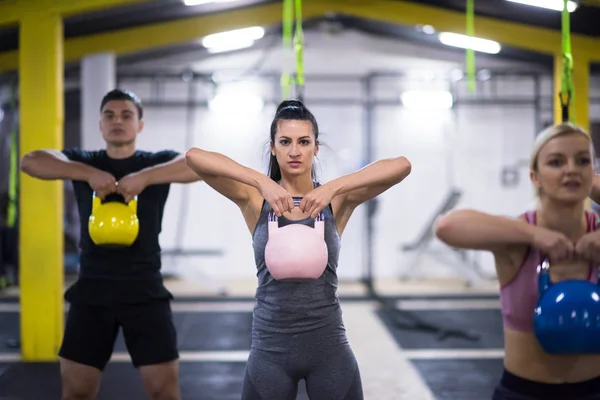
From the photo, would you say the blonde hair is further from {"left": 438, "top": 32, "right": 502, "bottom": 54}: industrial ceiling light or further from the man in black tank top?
{"left": 438, "top": 32, "right": 502, "bottom": 54}: industrial ceiling light

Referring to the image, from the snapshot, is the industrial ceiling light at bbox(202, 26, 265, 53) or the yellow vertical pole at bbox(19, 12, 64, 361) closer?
the yellow vertical pole at bbox(19, 12, 64, 361)

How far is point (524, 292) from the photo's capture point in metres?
1.35

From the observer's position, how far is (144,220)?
2.07m

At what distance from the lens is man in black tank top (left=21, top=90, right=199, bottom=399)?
6.40ft

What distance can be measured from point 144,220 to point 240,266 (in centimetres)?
579

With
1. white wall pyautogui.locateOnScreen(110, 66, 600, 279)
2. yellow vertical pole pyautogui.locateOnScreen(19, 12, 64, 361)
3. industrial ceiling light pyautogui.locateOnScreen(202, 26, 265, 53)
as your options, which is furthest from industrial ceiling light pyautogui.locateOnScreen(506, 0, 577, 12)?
yellow vertical pole pyautogui.locateOnScreen(19, 12, 64, 361)

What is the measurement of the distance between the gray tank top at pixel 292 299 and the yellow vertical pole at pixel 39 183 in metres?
2.84

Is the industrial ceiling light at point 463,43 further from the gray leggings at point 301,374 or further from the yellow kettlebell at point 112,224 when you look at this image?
the gray leggings at point 301,374

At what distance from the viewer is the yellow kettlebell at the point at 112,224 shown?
1.89 metres

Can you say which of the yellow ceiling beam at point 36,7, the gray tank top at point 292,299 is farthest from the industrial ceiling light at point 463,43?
the gray tank top at point 292,299

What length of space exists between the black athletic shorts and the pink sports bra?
1.19m

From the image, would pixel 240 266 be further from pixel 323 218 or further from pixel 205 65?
pixel 323 218

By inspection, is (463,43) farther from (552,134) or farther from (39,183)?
(552,134)

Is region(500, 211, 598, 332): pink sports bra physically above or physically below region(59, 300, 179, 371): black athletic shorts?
above
